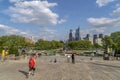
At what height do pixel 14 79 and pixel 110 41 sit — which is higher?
pixel 110 41

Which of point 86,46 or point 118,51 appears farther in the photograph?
point 86,46

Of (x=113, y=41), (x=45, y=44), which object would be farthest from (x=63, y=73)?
(x=45, y=44)

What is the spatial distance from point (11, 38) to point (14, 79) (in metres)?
128

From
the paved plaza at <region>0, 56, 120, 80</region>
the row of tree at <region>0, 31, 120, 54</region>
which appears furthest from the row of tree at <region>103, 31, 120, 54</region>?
the paved plaza at <region>0, 56, 120, 80</region>

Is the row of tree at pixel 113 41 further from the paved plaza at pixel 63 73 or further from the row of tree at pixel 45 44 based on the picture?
the paved plaza at pixel 63 73

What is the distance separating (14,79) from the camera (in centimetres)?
1772

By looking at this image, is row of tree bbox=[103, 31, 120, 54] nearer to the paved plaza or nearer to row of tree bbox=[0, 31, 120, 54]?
row of tree bbox=[0, 31, 120, 54]

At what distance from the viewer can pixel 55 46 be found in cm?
19612

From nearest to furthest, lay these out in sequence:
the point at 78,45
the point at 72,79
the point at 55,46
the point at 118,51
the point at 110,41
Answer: the point at 72,79
the point at 118,51
the point at 110,41
the point at 78,45
the point at 55,46

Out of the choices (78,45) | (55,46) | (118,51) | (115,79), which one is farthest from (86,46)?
(115,79)

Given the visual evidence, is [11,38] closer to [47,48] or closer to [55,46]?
[47,48]

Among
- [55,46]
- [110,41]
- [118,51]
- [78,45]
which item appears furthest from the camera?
[55,46]

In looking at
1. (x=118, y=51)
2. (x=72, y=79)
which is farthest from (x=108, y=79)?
(x=118, y=51)

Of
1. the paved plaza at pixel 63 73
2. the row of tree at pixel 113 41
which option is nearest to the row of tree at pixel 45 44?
the row of tree at pixel 113 41
